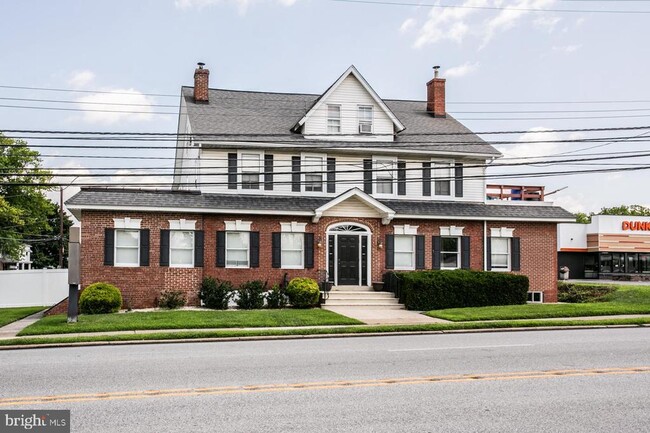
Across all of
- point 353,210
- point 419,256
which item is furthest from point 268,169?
point 419,256

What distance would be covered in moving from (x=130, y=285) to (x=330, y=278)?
8093 millimetres

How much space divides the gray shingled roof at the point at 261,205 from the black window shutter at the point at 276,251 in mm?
1119

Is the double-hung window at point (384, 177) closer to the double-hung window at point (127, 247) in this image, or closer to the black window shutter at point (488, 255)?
the black window shutter at point (488, 255)

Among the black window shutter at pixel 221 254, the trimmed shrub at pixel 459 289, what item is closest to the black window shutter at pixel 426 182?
the trimmed shrub at pixel 459 289

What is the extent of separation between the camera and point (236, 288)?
26.4 meters

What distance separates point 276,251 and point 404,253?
18.6ft

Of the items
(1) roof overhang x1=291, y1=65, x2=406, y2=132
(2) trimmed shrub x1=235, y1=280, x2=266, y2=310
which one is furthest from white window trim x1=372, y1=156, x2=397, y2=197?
(2) trimmed shrub x1=235, y1=280, x2=266, y2=310

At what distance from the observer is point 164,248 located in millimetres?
25844

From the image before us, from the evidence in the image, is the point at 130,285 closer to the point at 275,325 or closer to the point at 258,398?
the point at 275,325

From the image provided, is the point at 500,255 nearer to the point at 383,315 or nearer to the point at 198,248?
the point at 383,315

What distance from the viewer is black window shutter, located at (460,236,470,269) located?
29219mm

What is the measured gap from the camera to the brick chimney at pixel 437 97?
34.2 meters

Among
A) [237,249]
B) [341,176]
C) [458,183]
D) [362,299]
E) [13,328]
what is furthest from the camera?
[458,183]

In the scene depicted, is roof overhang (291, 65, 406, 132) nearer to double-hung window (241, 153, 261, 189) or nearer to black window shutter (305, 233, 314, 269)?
double-hung window (241, 153, 261, 189)
